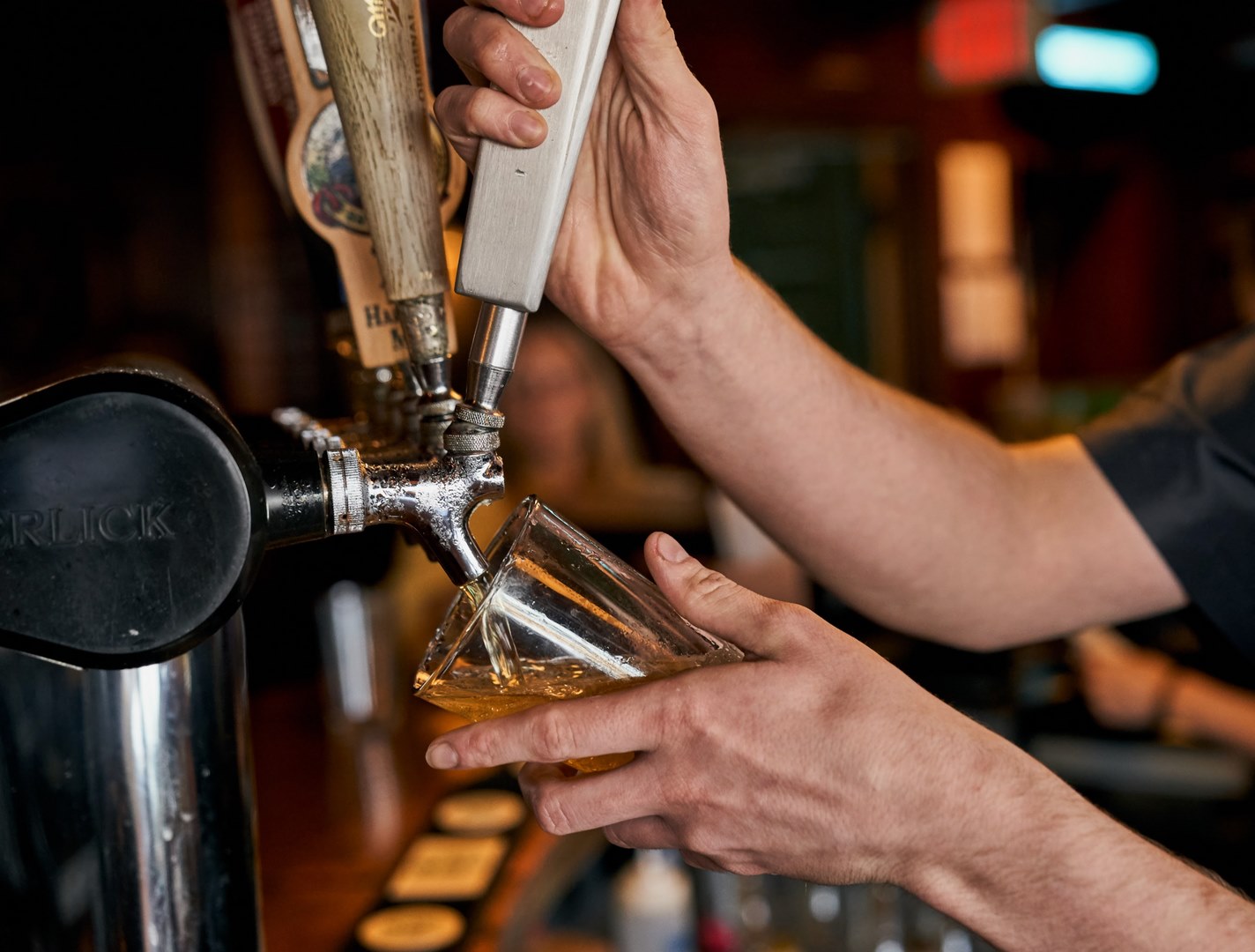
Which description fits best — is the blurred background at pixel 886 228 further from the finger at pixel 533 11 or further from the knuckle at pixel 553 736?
the knuckle at pixel 553 736

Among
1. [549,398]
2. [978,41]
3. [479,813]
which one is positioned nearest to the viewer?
[479,813]

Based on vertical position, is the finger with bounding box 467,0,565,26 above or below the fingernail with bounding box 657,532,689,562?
→ above

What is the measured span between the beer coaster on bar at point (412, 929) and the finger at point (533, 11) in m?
1.01

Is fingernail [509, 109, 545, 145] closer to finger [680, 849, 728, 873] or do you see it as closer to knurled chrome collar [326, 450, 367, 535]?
knurled chrome collar [326, 450, 367, 535]

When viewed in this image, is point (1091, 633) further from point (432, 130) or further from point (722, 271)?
point (432, 130)

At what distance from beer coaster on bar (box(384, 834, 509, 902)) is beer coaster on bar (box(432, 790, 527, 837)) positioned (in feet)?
0.09

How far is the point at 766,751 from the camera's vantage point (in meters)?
0.67

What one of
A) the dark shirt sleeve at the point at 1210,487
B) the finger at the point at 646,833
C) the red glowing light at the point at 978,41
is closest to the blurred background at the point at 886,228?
the red glowing light at the point at 978,41

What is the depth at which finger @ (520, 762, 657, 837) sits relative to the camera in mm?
682

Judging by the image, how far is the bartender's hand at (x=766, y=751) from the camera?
646mm

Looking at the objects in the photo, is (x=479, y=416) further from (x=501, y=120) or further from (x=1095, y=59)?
(x=1095, y=59)

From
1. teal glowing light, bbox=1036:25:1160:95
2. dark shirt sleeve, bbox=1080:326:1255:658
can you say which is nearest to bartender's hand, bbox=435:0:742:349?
dark shirt sleeve, bbox=1080:326:1255:658

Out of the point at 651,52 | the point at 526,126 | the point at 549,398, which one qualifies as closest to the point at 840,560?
the point at 651,52

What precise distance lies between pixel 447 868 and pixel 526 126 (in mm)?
1153
